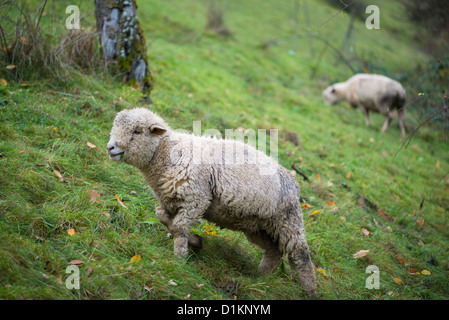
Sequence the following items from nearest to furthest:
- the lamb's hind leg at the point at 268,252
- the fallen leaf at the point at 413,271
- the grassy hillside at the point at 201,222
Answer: the grassy hillside at the point at 201,222 < the lamb's hind leg at the point at 268,252 < the fallen leaf at the point at 413,271

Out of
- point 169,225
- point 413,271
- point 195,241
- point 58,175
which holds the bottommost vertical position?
point 413,271

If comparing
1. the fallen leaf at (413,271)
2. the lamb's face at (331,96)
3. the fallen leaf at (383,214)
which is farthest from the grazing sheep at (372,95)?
the fallen leaf at (413,271)

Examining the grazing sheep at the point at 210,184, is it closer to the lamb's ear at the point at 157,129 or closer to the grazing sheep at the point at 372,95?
the lamb's ear at the point at 157,129

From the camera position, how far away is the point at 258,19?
22.5 m

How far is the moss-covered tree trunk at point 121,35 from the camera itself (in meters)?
7.21

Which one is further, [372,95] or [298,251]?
[372,95]

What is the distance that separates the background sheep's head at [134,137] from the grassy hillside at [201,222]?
751mm

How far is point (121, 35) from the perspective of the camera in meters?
7.22

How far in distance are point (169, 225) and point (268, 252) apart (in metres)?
1.36

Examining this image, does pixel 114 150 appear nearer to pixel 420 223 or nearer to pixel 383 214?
pixel 383 214

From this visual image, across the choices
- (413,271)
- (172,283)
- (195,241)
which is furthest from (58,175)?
(413,271)

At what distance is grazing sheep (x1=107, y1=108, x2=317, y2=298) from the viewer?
3945 millimetres

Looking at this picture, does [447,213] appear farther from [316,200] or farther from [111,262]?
[111,262]
